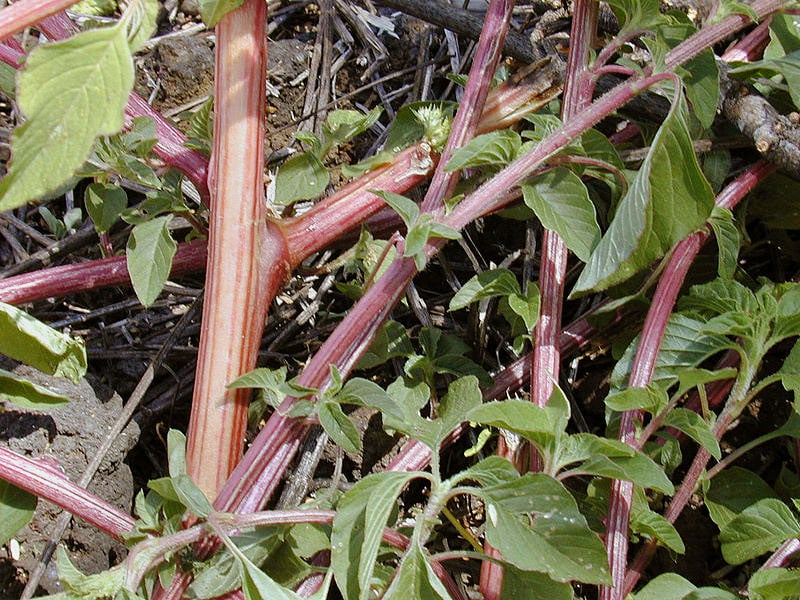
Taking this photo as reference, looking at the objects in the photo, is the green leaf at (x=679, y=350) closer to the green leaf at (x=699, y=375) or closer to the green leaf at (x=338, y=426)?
the green leaf at (x=699, y=375)

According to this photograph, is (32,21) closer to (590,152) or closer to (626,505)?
(590,152)

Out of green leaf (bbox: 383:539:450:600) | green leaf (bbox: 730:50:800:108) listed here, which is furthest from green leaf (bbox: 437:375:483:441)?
green leaf (bbox: 730:50:800:108)

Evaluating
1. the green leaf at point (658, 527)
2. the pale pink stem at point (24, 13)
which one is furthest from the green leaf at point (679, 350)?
the pale pink stem at point (24, 13)

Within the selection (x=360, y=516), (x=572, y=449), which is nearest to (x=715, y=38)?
(x=572, y=449)

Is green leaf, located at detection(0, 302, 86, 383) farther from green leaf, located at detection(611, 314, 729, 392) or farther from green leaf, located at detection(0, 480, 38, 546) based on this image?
green leaf, located at detection(611, 314, 729, 392)

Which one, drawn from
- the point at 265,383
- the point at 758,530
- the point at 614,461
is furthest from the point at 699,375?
the point at 265,383

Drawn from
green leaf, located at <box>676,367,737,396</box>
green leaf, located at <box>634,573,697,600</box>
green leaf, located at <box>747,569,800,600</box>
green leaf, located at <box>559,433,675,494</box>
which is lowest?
green leaf, located at <box>634,573,697,600</box>
